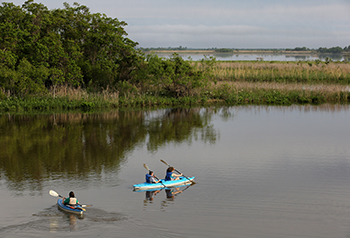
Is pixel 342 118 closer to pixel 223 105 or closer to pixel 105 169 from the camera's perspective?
pixel 223 105

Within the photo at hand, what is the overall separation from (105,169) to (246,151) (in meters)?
7.15

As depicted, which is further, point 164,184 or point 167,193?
point 164,184

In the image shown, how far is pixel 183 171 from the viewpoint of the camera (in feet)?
57.5

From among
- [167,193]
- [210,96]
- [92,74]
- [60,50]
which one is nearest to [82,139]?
[167,193]

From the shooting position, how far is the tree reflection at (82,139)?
17.4 m

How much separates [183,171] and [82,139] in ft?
27.2

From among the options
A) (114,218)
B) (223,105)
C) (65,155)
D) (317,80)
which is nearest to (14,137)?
(65,155)

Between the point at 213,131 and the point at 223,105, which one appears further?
the point at 223,105

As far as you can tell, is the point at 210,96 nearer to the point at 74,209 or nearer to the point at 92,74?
the point at 92,74

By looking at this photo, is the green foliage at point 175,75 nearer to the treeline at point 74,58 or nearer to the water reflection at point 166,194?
the treeline at point 74,58

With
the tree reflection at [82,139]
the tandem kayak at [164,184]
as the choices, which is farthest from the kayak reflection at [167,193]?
the tree reflection at [82,139]

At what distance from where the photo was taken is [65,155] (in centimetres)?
2000

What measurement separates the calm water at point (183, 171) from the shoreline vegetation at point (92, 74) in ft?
14.1

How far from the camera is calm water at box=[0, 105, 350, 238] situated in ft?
39.9
